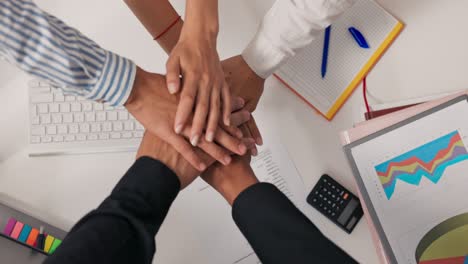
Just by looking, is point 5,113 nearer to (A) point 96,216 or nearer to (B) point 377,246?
(A) point 96,216

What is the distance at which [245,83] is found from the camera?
86 cm

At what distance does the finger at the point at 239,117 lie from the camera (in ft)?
2.70

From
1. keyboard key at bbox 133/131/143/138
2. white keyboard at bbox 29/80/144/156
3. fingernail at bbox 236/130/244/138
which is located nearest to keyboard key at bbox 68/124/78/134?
white keyboard at bbox 29/80/144/156

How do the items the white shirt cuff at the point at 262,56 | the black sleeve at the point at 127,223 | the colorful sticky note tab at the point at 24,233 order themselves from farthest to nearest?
the white shirt cuff at the point at 262,56 < the colorful sticky note tab at the point at 24,233 < the black sleeve at the point at 127,223

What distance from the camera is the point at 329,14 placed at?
0.76 metres

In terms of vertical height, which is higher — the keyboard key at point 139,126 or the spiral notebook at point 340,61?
the keyboard key at point 139,126

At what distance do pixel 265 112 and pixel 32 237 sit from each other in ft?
1.59

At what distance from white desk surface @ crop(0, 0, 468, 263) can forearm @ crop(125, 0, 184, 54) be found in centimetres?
3

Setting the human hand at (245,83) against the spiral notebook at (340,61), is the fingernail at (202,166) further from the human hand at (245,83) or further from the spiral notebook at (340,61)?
the spiral notebook at (340,61)

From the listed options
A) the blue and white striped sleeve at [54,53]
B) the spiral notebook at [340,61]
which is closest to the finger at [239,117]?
the spiral notebook at [340,61]

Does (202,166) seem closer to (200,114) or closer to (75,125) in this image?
(200,114)

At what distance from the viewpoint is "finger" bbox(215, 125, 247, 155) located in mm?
793

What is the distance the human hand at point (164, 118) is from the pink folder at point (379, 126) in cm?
20

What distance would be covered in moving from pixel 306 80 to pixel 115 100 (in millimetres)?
380
